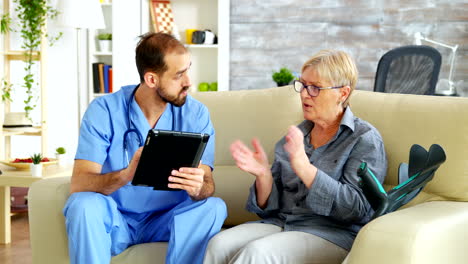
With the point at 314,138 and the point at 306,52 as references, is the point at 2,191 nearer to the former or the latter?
the point at 314,138

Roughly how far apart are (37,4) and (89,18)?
480 mm

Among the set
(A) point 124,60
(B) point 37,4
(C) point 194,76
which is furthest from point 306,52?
(B) point 37,4

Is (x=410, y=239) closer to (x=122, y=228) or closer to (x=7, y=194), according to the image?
(x=122, y=228)

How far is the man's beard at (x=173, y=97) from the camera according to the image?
2.10 metres

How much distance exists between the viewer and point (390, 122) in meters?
2.08

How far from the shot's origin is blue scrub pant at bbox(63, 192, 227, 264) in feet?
6.13

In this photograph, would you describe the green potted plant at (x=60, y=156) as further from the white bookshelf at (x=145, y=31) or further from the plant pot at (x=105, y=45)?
the plant pot at (x=105, y=45)

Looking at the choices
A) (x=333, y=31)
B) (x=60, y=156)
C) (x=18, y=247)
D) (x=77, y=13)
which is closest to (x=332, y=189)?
(x=18, y=247)

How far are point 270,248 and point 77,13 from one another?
10.9 feet

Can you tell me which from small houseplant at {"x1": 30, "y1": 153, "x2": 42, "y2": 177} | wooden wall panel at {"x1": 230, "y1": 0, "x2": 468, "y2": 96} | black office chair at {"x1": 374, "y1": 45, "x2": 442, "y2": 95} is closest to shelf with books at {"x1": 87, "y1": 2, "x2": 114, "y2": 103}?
wooden wall panel at {"x1": 230, "y1": 0, "x2": 468, "y2": 96}

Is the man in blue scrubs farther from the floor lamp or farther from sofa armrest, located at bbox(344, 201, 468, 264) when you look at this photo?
the floor lamp

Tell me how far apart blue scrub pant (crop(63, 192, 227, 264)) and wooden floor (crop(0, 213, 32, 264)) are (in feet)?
4.05

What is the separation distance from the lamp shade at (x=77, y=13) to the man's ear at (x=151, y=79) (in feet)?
8.71

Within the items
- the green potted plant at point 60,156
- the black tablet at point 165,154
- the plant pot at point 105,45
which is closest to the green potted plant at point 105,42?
the plant pot at point 105,45
